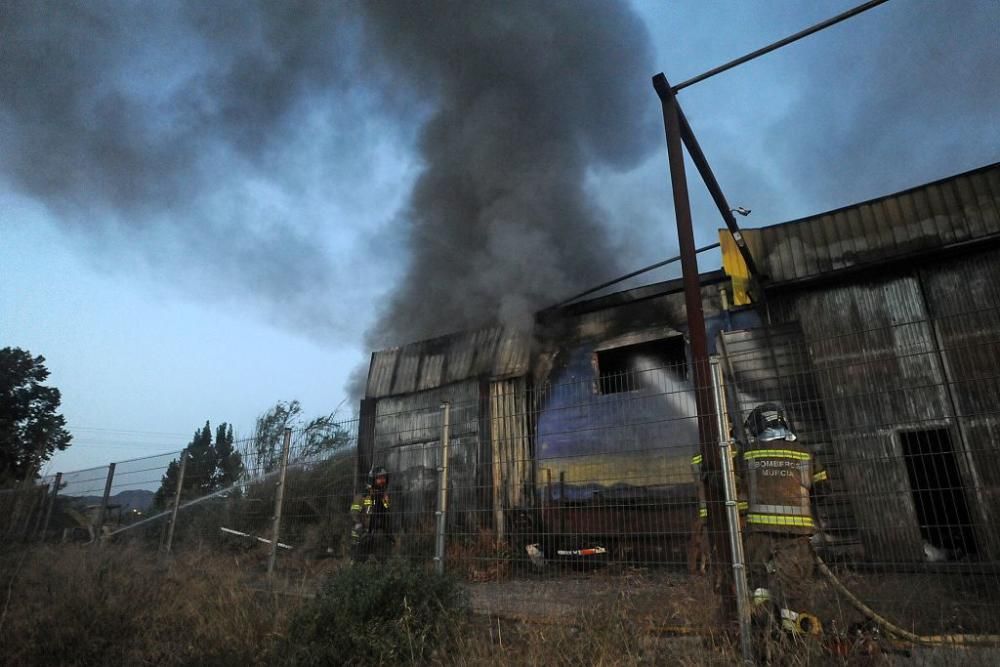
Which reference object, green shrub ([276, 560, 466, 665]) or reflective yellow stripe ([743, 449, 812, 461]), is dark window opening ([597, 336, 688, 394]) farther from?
green shrub ([276, 560, 466, 665])

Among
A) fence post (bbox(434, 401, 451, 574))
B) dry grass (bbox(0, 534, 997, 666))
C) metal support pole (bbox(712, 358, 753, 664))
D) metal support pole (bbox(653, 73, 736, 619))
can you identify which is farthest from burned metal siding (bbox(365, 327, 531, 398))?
metal support pole (bbox(712, 358, 753, 664))

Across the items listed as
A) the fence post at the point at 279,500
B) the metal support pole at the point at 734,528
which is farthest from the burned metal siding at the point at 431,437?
the metal support pole at the point at 734,528

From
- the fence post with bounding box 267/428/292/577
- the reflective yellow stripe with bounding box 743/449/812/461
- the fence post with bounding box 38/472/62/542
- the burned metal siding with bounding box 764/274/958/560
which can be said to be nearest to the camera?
the reflective yellow stripe with bounding box 743/449/812/461

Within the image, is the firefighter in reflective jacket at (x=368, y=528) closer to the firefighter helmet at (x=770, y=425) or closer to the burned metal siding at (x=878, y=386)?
the firefighter helmet at (x=770, y=425)

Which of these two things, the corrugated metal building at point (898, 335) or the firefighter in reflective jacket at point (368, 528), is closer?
the firefighter in reflective jacket at point (368, 528)

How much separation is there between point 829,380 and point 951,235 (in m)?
2.32

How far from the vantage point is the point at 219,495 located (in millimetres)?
7402

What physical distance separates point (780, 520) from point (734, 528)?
84 centimetres

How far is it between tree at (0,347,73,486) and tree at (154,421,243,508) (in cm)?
1720

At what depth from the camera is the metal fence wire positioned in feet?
13.0

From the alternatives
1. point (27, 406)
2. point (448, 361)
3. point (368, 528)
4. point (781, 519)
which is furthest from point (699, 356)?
point (27, 406)

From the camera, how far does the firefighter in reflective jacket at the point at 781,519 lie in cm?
380

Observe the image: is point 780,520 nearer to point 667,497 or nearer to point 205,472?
point 667,497

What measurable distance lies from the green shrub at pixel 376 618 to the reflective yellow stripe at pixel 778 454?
7.68 ft
